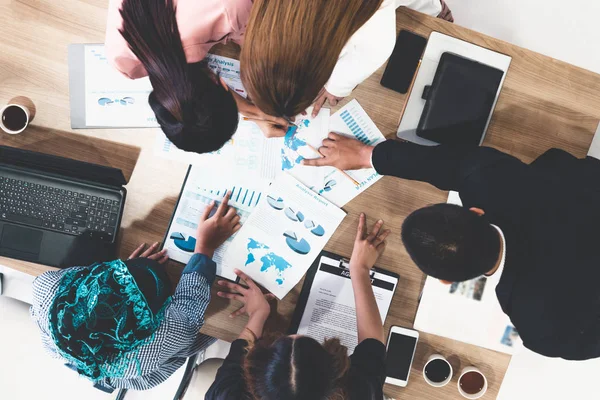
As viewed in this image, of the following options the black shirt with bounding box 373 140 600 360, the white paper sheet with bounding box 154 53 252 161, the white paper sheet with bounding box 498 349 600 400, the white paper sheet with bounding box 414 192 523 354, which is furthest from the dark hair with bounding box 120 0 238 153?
the white paper sheet with bounding box 498 349 600 400

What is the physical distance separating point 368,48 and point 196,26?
1.33ft

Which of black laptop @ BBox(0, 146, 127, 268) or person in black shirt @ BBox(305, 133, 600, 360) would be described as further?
black laptop @ BBox(0, 146, 127, 268)

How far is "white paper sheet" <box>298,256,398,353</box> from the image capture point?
1.24 metres

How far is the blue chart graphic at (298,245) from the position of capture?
123cm

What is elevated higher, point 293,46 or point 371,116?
point 293,46

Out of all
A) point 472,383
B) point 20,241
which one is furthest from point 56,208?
point 472,383

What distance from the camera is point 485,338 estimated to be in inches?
47.7

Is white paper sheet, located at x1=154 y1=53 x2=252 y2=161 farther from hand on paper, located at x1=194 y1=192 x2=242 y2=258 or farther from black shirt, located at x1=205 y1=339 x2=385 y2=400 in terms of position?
black shirt, located at x1=205 y1=339 x2=385 y2=400

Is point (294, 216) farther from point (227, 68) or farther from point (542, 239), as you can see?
point (542, 239)

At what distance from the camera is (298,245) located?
1229mm

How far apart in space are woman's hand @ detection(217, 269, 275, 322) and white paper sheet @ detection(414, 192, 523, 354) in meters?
0.46

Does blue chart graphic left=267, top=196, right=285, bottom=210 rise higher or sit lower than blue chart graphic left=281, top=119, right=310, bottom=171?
Answer: lower

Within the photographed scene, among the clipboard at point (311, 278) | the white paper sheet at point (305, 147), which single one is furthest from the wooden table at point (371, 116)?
the white paper sheet at point (305, 147)

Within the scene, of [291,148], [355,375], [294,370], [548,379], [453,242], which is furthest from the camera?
[548,379]
